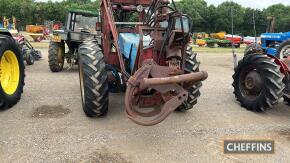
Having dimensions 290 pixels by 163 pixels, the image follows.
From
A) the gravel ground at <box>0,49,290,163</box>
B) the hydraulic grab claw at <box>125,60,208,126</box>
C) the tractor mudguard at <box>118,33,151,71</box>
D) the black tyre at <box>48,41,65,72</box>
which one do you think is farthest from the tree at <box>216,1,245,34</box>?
the hydraulic grab claw at <box>125,60,208,126</box>

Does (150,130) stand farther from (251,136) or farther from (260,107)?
(260,107)

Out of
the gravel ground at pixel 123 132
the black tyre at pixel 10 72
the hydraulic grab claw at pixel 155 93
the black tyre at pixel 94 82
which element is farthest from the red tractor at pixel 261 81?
the black tyre at pixel 10 72

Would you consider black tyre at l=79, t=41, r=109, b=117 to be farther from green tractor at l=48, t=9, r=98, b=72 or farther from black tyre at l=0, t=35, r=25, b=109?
green tractor at l=48, t=9, r=98, b=72

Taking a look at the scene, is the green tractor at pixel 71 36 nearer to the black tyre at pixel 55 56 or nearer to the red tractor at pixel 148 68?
the black tyre at pixel 55 56

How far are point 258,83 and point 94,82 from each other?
313cm

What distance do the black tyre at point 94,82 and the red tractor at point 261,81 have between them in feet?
9.42

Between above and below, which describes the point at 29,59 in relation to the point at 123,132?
above

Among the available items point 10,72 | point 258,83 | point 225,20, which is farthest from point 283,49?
point 225,20

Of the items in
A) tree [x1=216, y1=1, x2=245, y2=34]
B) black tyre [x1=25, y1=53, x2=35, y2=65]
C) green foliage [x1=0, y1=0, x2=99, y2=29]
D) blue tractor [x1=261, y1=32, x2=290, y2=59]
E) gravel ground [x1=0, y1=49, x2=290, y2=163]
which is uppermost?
green foliage [x1=0, y1=0, x2=99, y2=29]

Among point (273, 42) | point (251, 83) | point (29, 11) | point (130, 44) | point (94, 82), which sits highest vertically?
point (29, 11)

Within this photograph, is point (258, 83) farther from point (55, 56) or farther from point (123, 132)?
point (55, 56)

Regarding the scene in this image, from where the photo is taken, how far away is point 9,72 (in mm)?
6445

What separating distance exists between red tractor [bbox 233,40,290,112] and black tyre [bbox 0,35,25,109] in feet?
14.4

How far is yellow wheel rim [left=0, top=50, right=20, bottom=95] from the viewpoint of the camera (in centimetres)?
620
